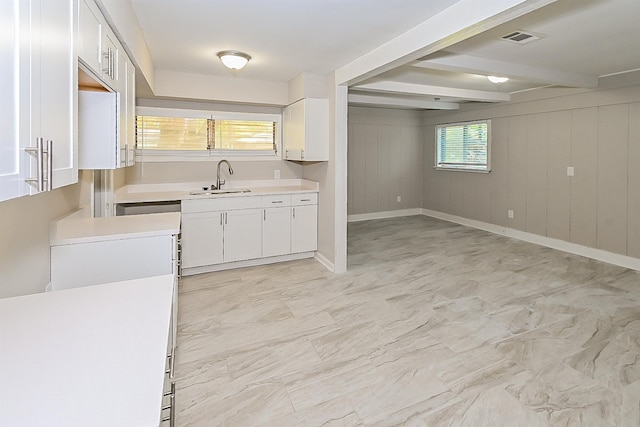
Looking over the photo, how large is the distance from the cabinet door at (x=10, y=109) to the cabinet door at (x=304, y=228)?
12.3 ft

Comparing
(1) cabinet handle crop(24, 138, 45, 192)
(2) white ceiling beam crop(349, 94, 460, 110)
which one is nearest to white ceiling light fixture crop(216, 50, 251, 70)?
(2) white ceiling beam crop(349, 94, 460, 110)

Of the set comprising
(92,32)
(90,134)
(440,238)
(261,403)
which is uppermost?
(92,32)

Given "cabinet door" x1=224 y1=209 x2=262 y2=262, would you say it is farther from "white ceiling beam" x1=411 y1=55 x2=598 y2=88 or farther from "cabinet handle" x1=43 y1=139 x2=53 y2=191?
"cabinet handle" x1=43 y1=139 x2=53 y2=191

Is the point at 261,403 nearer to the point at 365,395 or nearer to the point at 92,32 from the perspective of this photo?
the point at 365,395

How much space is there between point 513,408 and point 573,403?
0.36m

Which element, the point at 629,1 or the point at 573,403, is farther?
the point at 629,1

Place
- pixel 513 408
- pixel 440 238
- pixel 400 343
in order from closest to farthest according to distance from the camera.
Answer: pixel 513 408
pixel 400 343
pixel 440 238

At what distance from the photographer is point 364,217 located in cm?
760

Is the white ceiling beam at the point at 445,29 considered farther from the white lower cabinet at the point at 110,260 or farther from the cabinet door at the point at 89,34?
the white lower cabinet at the point at 110,260

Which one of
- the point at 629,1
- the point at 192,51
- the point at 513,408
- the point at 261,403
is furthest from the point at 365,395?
the point at 192,51

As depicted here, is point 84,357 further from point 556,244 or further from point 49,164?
point 556,244

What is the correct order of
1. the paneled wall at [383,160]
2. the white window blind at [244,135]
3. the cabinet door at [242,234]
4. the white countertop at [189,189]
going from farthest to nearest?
the paneled wall at [383,160], the white window blind at [244,135], the cabinet door at [242,234], the white countertop at [189,189]

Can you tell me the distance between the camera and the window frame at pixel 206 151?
4.54 meters

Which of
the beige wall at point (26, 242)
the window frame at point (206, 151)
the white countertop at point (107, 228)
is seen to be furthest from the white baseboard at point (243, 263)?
the beige wall at point (26, 242)
